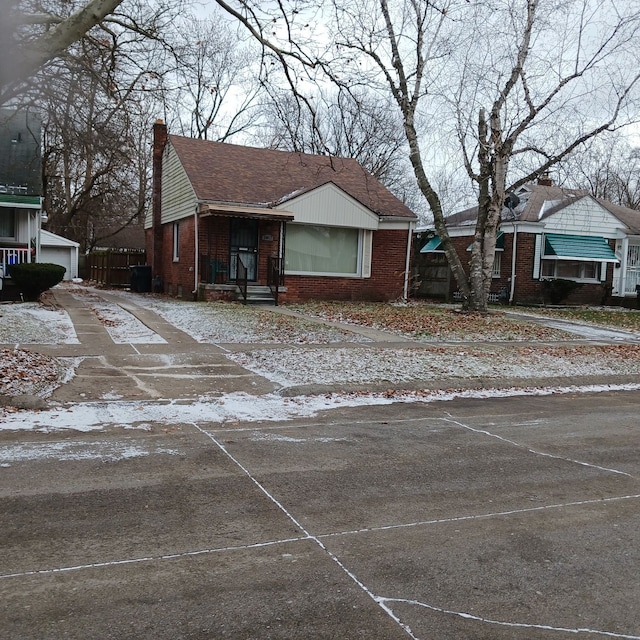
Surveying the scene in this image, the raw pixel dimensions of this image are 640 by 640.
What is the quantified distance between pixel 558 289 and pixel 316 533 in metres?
24.2

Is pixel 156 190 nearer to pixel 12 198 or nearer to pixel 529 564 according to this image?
pixel 12 198

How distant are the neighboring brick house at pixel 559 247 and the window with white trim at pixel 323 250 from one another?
256 inches

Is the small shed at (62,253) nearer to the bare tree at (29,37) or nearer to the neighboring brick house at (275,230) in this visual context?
the neighboring brick house at (275,230)

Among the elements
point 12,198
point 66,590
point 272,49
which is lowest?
point 66,590

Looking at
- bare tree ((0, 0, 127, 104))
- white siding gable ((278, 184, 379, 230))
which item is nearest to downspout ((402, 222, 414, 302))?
white siding gable ((278, 184, 379, 230))

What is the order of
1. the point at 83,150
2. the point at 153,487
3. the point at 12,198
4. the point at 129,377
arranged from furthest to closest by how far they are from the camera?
the point at 12,198, the point at 83,150, the point at 129,377, the point at 153,487

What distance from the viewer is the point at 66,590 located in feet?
10.7

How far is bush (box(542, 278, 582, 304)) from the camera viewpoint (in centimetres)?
2595

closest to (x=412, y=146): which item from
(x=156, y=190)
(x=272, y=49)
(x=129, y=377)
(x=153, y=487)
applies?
(x=272, y=49)

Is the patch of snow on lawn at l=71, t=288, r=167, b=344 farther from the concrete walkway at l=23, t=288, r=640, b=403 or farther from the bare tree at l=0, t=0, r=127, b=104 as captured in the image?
the bare tree at l=0, t=0, r=127, b=104

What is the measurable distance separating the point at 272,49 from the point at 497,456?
25.5 feet

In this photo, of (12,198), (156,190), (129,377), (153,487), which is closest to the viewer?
(153,487)

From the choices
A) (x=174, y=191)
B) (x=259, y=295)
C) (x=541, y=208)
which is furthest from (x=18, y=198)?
(x=541, y=208)

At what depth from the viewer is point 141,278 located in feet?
85.6
